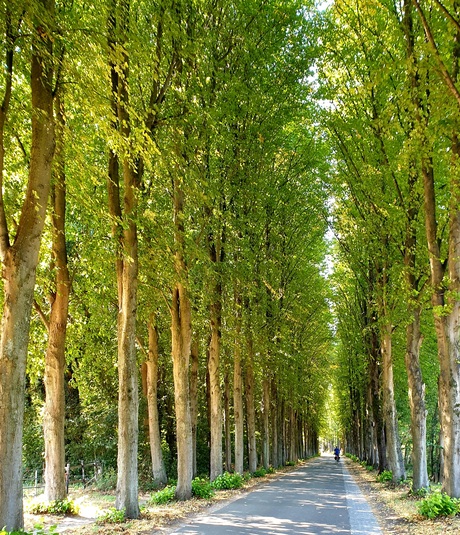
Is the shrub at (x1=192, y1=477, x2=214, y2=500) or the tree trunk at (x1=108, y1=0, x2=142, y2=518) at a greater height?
the tree trunk at (x1=108, y1=0, x2=142, y2=518)

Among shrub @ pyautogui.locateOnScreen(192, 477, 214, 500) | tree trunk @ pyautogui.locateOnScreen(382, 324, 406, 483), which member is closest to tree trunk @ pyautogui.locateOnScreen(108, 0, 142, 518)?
shrub @ pyautogui.locateOnScreen(192, 477, 214, 500)

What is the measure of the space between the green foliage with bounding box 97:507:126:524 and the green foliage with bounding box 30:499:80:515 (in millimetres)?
1847

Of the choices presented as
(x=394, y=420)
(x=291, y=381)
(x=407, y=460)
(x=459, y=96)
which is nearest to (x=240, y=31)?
(x=459, y=96)

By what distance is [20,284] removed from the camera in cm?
653

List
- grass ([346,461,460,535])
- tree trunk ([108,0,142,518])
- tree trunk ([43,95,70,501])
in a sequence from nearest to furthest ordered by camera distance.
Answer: grass ([346,461,460,535]) < tree trunk ([108,0,142,518]) < tree trunk ([43,95,70,501])

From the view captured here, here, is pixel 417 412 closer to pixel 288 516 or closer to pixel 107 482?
pixel 288 516

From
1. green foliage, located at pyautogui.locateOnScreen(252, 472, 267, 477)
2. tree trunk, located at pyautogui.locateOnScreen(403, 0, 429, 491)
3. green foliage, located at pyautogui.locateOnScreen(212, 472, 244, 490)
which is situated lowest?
green foliage, located at pyautogui.locateOnScreen(252, 472, 267, 477)

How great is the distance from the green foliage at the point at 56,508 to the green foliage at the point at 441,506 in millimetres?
7608

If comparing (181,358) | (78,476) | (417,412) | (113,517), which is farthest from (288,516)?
(78,476)

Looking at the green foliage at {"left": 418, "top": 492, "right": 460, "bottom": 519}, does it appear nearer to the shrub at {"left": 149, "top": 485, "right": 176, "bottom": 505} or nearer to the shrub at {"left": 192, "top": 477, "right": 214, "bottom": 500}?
the shrub at {"left": 192, "top": 477, "right": 214, "bottom": 500}

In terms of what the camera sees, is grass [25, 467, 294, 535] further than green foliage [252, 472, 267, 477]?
No

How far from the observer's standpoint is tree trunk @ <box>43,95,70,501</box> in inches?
431

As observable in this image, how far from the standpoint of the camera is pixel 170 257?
11898 mm

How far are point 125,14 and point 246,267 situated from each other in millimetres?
9352
